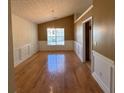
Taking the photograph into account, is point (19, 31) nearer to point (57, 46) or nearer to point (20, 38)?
point (20, 38)

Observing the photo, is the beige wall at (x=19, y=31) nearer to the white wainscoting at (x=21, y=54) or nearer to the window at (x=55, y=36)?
the white wainscoting at (x=21, y=54)

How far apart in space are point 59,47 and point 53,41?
718mm

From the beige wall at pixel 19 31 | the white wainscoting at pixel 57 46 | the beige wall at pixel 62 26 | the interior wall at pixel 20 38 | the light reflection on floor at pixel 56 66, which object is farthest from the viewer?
the white wainscoting at pixel 57 46

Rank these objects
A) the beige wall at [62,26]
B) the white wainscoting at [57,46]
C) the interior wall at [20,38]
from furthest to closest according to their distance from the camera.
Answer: the white wainscoting at [57,46]
the beige wall at [62,26]
the interior wall at [20,38]

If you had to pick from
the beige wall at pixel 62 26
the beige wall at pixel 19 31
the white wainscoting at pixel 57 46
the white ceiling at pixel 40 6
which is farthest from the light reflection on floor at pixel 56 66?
the beige wall at pixel 62 26

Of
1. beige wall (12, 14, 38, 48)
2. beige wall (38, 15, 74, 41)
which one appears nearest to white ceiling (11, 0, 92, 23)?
beige wall (12, 14, 38, 48)

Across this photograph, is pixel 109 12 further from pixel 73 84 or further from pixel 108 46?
pixel 73 84

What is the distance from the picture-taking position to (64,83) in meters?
4.43

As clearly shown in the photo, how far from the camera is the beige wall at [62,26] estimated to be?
42.6 feet

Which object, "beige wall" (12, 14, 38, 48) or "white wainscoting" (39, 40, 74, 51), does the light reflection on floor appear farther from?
"white wainscoting" (39, 40, 74, 51)

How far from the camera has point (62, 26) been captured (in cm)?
1310

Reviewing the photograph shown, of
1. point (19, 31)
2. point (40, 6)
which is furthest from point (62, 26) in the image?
point (40, 6)
